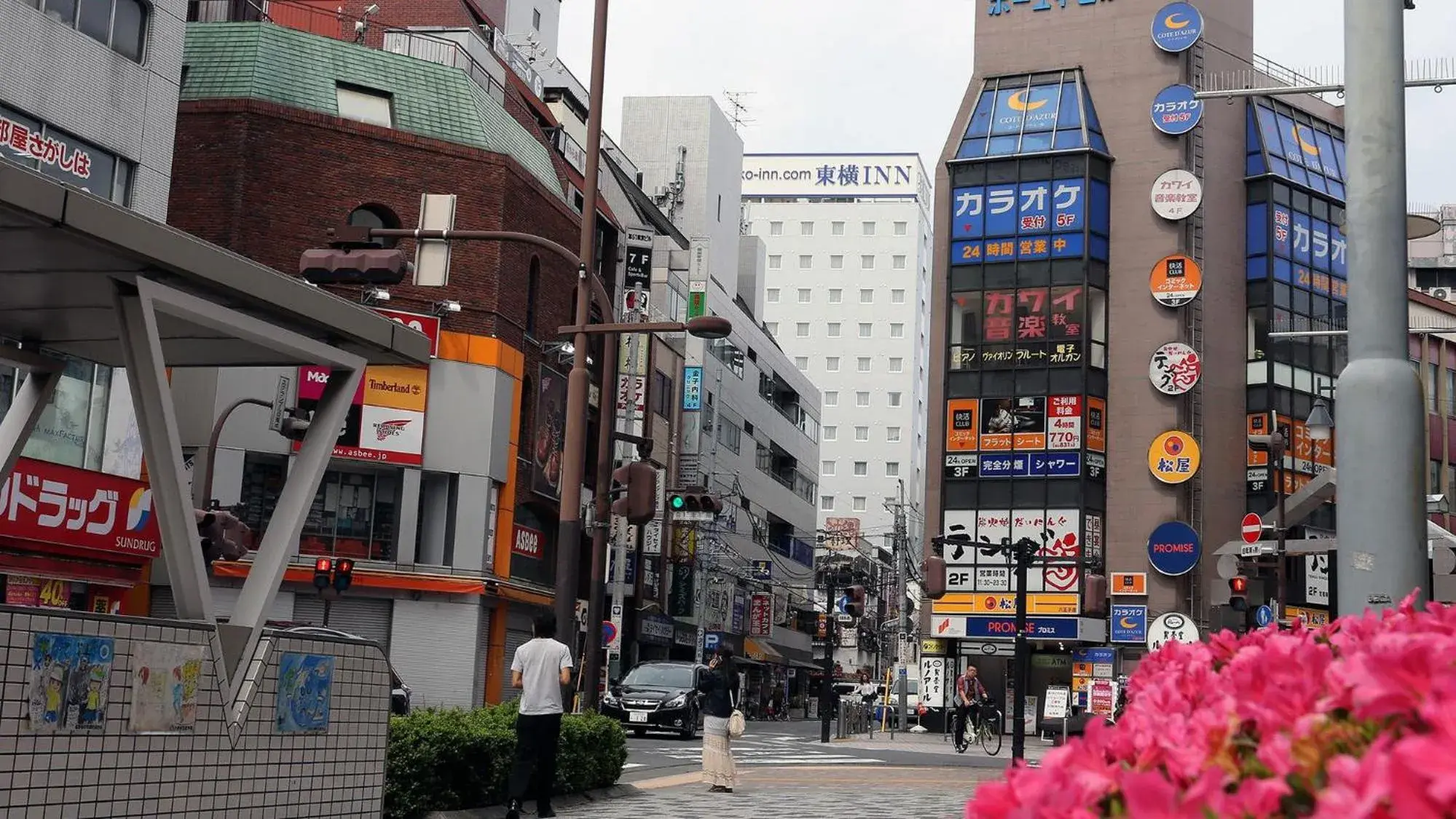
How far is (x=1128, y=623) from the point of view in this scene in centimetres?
5291

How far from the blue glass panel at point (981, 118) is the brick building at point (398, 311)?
18.0 meters

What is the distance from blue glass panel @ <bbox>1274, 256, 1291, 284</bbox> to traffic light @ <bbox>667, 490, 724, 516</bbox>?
39.3 meters

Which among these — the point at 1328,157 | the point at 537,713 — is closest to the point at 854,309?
the point at 1328,157

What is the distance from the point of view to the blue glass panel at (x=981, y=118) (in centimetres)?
5643

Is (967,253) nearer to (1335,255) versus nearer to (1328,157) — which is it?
(1335,255)

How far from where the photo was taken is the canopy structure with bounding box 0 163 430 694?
7543mm

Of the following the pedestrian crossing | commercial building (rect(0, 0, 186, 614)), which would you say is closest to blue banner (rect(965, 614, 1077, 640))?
the pedestrian crossing

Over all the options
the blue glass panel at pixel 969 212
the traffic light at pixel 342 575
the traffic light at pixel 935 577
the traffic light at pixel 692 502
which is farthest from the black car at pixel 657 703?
the blue glass panel at pixel 969 212

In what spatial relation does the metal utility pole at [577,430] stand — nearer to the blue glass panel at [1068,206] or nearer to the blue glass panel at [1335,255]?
the blue glass panel at [1068,206]

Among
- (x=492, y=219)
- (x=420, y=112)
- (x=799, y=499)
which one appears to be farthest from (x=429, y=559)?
(x=799, y=499)

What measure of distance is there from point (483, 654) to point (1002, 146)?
25.4m

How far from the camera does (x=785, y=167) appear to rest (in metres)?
136

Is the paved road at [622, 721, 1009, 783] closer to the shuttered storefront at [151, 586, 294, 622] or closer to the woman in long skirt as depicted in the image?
the woman in long skirt

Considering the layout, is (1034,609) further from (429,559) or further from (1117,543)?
(429,559)
